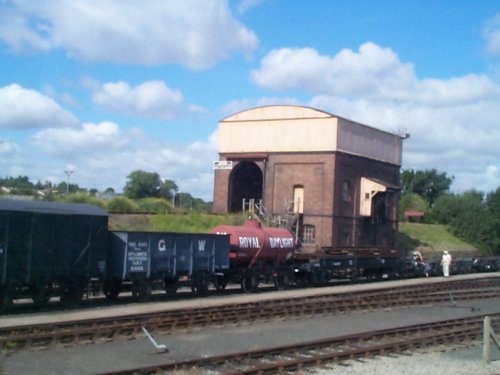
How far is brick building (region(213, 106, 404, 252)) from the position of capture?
46.8 m

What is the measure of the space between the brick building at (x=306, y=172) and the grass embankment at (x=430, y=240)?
425 inches

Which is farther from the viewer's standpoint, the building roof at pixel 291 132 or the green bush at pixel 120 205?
the building roof at pixel 291 132

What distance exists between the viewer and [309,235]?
1877 inches

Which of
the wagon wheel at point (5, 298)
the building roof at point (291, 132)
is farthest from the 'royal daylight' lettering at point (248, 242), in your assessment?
the building roof at point (291, 132)

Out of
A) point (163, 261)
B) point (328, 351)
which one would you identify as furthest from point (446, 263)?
point (328, 351)

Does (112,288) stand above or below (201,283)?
below

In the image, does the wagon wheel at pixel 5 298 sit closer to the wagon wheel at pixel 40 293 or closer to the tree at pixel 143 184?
the wagon wheel at pixel 40 293

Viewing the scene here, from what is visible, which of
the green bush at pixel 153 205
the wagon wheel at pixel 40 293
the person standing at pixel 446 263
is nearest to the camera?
the wagon wheel at pixel 40 293

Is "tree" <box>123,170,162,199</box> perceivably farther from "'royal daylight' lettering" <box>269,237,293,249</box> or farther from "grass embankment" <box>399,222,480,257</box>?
"'royal daylight' lettering" <box>269,237,293,249</box>

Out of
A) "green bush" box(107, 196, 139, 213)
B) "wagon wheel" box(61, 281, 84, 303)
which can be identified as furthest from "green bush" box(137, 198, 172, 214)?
"wagon wheel" box(61, 281, 84, 303)

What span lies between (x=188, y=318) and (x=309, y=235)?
99.9ft

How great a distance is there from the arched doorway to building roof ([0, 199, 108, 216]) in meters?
28.4

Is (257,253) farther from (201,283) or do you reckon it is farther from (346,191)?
(346,191)

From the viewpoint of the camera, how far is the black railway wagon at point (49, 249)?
19109 mm
